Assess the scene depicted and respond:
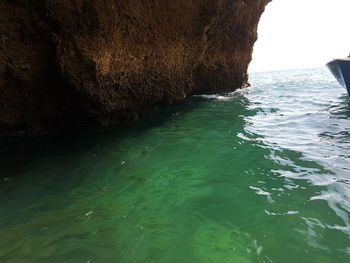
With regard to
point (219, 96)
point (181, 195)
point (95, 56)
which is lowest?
point (219, 96)

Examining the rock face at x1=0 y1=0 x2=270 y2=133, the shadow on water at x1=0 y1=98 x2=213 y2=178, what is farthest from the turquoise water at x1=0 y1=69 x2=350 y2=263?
the rock face at x1=0 y1=0 x2=270 y2=133

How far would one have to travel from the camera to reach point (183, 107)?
9.92m

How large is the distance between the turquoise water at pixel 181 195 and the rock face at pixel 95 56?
0.67 m

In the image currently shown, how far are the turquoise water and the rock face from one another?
2.20ft

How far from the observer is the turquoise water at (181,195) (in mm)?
3104

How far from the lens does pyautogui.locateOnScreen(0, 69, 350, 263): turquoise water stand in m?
3.10

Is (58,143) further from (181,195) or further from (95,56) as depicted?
(181,195)

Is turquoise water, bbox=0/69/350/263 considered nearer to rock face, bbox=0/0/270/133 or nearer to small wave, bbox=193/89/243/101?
rock face, bbox=0/0/270/133

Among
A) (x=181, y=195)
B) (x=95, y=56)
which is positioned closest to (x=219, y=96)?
(x=95, y=56)

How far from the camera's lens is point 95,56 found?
6355 millimetres

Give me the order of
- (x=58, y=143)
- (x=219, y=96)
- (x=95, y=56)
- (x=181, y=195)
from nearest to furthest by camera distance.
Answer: (x=181, y=195) < (x=95, y=56) < (x=58, y=143) < (x=219, y=96)

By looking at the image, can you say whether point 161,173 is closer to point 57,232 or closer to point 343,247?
point 57,232

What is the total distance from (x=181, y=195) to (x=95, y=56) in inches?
133

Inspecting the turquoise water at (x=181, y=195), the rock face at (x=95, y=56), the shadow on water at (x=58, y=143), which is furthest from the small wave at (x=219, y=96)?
the turquoise water at (x=181, y=195)
